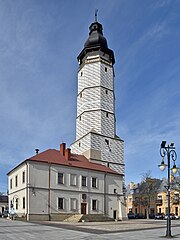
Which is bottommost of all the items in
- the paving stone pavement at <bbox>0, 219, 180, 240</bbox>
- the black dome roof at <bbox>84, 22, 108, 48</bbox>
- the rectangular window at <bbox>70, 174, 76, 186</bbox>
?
the paving stone pavement at <bbox>0, 219, 180, 240</bbox>

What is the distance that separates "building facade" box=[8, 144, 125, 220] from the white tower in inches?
155

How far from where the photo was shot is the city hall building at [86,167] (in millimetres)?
38562

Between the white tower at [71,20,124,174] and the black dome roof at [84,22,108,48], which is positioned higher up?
the black dome roof at [84,22,108,48]

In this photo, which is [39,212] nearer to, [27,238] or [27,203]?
[27,203]

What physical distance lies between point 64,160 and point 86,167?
3594 mm

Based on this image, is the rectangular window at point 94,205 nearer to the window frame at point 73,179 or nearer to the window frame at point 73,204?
the window frame at point 73,204

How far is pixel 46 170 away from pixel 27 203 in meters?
4.92

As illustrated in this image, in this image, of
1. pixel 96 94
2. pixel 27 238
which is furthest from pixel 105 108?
pixel 27 238

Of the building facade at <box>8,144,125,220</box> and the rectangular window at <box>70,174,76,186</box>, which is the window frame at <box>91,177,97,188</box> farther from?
the rectangular window at <box>70,174,76,186</box>

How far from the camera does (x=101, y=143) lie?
172 feet

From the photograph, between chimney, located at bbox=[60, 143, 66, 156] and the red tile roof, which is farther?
chimney, located at bbox=[60, 143, 66, 156]

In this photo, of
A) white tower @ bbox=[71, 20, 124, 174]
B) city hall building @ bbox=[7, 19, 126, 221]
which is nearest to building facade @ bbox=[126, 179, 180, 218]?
white tower @ bbox=[71, 20, 124, 174]

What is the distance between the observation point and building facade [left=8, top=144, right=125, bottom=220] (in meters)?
37.9

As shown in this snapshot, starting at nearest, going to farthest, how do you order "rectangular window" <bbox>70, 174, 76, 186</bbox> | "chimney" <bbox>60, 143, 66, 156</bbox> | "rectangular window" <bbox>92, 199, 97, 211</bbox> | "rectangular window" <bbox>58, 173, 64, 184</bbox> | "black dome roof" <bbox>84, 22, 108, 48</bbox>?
"rectangular window" <bbox>58, 173, 64, 184</bbox> → "rectangular window" <bbox>70, 174, 76, 186</bbox> → "rectangular window" <bbox>92, 199, 97, 211</bbox> → "chimney" <bbox>60, 143, 66, 156</bbox> → "black dome roof" <bbox>84, 22, 108, 48</bbox>
